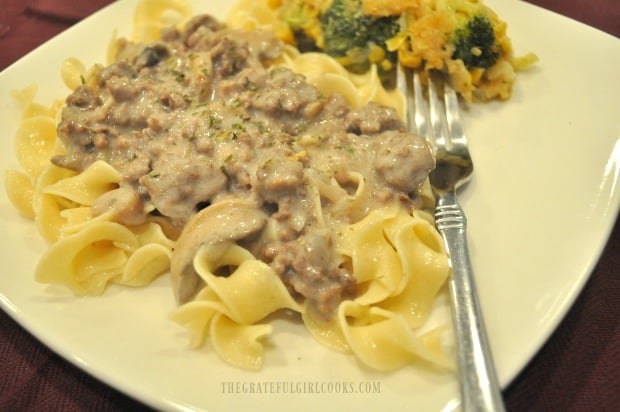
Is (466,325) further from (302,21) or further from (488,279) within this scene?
(302,21)

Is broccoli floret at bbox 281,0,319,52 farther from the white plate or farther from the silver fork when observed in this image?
the white plate

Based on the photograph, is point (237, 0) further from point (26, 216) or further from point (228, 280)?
point (228, 280)

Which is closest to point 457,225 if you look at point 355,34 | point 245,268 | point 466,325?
point 466,325

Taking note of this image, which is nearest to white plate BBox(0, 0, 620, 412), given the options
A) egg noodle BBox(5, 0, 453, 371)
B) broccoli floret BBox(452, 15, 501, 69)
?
egg noodle BBox(5, 0, 453, 371)

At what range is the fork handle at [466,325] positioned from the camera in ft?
6.48

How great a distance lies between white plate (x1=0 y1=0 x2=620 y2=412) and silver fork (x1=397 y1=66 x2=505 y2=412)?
0.33 feet

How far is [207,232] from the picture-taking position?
8.87 ft

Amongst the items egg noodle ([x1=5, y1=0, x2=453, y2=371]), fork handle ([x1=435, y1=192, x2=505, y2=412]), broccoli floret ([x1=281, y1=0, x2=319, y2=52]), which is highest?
broccoli floret ([x1=281, y1=0, x2=319, y2=52])

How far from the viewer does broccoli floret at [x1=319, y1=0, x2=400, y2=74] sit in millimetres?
3895

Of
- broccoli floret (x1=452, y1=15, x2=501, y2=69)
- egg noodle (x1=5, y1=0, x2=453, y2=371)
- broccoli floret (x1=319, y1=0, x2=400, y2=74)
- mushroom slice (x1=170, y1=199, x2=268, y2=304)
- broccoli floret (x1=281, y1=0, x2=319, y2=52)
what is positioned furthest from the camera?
broccoli floret (x1=281, y1=0, x2=319, y2=52)

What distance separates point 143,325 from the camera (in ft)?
8.41

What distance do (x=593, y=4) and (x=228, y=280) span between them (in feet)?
14.3

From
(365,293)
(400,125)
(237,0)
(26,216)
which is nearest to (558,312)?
(365,293)

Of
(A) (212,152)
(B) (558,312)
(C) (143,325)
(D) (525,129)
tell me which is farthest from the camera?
(D) (525,129)
